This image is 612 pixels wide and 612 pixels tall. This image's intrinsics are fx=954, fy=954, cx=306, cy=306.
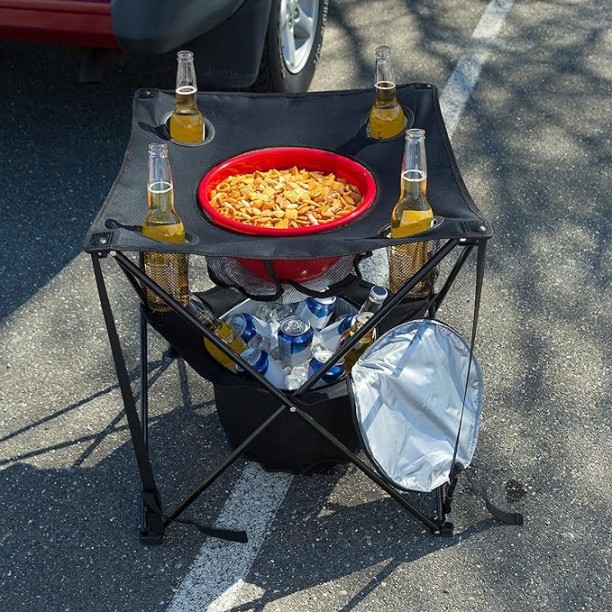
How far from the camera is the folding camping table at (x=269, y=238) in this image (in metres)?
2.15

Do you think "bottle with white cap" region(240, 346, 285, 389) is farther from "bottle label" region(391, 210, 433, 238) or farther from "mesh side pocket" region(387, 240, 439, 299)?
"bottle label" region(391, 210, 433, 238)

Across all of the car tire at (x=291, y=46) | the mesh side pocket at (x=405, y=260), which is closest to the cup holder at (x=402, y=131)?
the mesh side pocket at (x=405, y=260)

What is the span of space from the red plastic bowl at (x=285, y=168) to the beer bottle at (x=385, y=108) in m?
0.14

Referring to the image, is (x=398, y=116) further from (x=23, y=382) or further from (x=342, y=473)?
(x=23, y=382)

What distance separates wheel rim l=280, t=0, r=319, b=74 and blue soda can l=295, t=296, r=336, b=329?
1713 millimetres

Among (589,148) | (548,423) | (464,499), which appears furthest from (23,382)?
(589,148)

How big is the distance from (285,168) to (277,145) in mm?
69

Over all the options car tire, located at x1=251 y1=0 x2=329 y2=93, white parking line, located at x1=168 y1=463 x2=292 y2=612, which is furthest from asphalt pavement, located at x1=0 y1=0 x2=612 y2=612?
car tire, located at x1=251 y1=0 x2=329 y2=93

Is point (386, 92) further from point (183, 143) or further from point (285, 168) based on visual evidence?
point (183, 143)

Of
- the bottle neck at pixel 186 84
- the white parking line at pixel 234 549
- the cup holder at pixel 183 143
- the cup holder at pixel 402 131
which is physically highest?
the bottle neck at pixel 186 84

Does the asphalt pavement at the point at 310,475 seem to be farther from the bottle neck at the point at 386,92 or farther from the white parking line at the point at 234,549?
the bottle neck at the point at 386,92

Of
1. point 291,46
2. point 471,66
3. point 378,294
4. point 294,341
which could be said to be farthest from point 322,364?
point 471,66

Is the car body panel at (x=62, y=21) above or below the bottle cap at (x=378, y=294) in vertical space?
above

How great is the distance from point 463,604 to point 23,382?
1.51 metres
